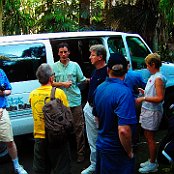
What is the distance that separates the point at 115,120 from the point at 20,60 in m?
3.06

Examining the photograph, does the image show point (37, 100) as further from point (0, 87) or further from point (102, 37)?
point (102, 37)

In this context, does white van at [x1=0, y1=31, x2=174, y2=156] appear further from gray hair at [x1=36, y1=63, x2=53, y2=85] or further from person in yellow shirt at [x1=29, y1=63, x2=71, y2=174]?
gray hair at [x1=36, y1=63, x2=53, y2=85]

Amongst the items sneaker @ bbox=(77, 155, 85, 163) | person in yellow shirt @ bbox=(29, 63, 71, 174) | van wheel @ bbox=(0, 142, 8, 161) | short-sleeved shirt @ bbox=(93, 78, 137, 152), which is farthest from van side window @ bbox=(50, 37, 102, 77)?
short-sleeved shirt @ bbox=(93, 78, 137, 152)

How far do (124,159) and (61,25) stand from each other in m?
10.0

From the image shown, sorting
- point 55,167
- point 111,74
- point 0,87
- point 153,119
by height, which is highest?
point 111,74

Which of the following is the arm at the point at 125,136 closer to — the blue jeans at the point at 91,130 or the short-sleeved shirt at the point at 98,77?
the short-sleeved shirt at the point at 98,77

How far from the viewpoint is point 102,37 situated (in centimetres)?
675

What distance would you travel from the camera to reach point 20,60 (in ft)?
19.6

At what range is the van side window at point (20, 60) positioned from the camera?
5836 mm

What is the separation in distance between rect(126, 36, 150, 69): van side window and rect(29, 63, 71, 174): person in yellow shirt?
10.0 ft

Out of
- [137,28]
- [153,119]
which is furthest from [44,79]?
[137,28]

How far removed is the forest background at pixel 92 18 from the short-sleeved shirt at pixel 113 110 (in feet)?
18.9

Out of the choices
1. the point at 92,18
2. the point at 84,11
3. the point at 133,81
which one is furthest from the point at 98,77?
the point at 92,18

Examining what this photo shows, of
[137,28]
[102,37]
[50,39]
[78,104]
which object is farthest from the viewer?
[137,28]
